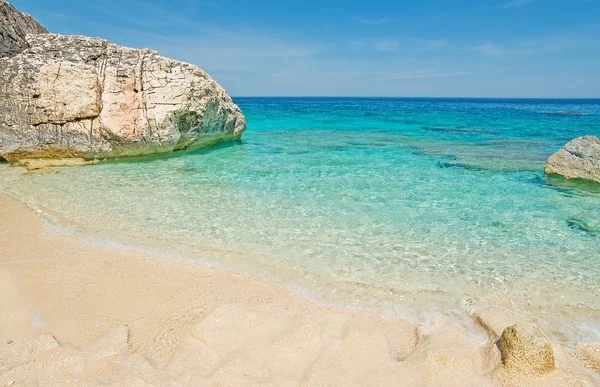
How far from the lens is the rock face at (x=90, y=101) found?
1065 centimetres

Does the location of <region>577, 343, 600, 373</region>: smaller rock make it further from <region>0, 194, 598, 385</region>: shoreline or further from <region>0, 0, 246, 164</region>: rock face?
<region>0, 0, 246, 164</region>: rock face

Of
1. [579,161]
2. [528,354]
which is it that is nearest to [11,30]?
[528,354]

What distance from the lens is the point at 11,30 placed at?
1133cm

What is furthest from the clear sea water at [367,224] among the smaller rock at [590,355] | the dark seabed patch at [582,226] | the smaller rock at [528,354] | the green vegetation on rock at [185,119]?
the green vegetation on rock at [185,119]

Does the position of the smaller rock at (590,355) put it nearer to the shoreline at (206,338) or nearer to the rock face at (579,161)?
the shoreline at (206,338)

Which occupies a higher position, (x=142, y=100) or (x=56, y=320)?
(x=142, y=100)

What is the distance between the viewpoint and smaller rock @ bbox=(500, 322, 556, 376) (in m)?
2.85

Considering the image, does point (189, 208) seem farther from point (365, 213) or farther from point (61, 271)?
point (365, 213)

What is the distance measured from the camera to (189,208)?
7.10 metres

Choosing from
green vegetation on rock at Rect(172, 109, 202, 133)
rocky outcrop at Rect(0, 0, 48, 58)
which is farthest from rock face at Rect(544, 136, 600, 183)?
rocky outcrop at Rect(0, 0, 48, 58)

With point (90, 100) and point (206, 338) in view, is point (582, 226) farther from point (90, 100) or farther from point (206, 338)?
point (90, 100)

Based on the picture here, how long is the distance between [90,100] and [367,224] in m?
8.98

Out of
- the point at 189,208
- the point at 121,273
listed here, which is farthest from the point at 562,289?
the point at 189,208

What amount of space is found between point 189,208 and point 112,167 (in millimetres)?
4720
